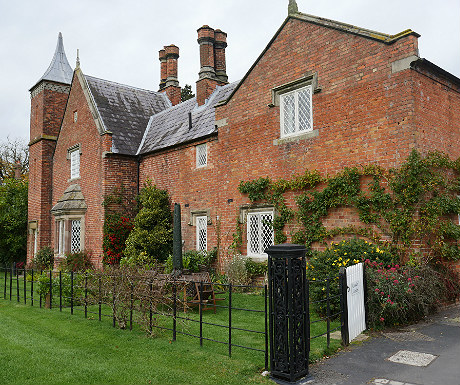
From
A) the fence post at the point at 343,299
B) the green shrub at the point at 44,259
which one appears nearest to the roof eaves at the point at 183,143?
the green shrub at the point at 44,259

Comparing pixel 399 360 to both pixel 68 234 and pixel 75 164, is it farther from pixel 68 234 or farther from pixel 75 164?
pixel 75 164

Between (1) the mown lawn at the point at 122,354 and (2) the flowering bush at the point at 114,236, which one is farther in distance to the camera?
(2) the flowering bush at the point at 114,236

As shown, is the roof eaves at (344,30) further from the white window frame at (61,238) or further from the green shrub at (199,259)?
the white window frame at (61,238)

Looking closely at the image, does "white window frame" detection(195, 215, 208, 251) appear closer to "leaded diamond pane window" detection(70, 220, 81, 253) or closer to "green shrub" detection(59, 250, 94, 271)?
"green shrub" detection(59, 250, 94, 271)

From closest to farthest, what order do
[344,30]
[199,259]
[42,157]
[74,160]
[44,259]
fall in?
[344,30] < [199,259] < [74,160] < [44,259] < [42,157]

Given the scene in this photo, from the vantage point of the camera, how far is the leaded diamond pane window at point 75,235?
19.5m

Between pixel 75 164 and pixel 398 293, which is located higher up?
pixel 75 164

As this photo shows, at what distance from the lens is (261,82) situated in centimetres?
1283

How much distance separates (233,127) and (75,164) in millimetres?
10961

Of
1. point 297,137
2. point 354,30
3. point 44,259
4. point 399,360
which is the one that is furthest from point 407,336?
point 44,259

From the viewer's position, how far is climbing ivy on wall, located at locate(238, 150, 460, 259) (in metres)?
8.98

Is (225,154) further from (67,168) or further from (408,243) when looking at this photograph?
(67,168)

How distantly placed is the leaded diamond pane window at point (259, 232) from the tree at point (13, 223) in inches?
703

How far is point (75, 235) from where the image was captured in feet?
64.7
